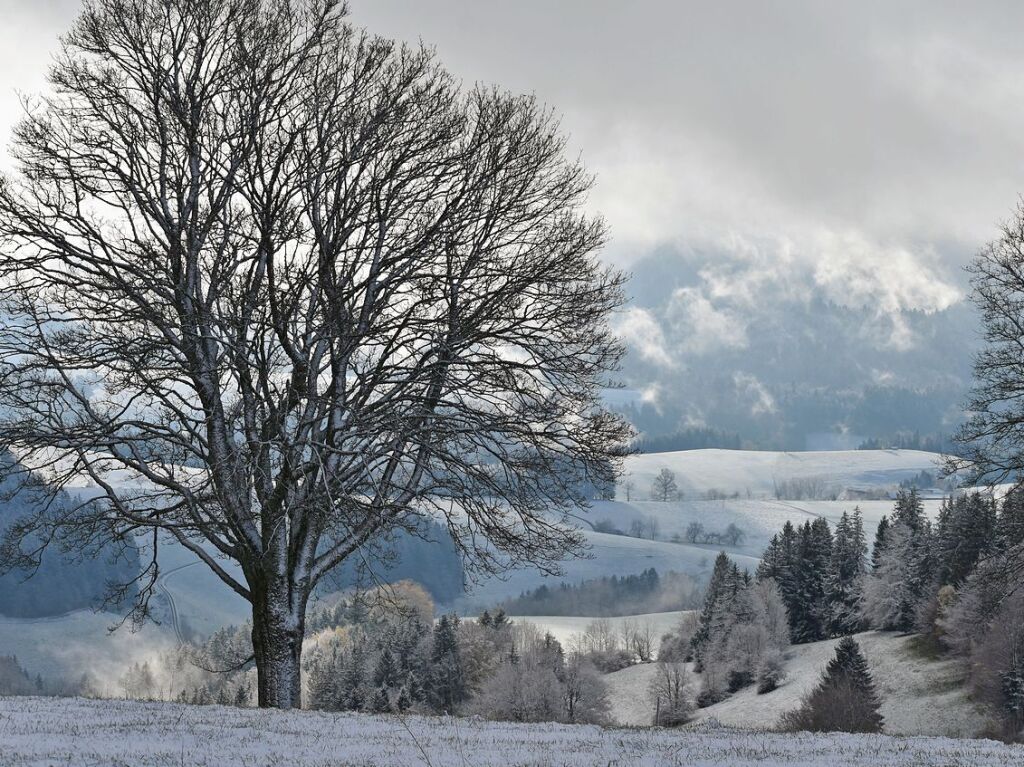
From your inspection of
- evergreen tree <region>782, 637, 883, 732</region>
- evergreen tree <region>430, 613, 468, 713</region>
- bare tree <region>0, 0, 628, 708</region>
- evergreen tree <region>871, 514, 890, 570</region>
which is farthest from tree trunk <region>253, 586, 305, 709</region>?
evergreen tree <region>871, 514, 890, 570</region>

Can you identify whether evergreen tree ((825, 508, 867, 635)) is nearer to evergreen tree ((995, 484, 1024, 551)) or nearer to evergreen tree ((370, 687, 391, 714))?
evergreen tree ((370, 687, 391, 714))

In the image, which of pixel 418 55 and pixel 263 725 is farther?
pixel 418 55

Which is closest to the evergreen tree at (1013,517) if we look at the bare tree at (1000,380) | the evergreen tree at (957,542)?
the bare tree at (1000,380)

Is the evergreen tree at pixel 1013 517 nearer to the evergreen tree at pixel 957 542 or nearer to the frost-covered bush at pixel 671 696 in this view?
the evergreen tree at pixel 957 542

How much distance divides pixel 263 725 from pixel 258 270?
7.29 meters

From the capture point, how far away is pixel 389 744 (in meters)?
10.4

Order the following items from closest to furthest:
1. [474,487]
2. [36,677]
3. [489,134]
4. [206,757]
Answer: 1. [206,757]
2. [474,487]
3. [489,134]
4. [36,677]

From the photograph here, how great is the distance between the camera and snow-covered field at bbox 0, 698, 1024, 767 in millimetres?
9070

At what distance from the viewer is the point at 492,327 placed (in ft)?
52.8

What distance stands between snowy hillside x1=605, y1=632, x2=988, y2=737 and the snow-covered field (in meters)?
59.3

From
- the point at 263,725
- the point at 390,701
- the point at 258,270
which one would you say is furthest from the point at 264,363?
the point at 390,701

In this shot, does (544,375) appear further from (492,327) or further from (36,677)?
(36,677)

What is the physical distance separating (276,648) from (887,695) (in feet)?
277

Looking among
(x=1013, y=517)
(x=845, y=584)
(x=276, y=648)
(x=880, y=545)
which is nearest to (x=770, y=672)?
(x=845, y=584)
